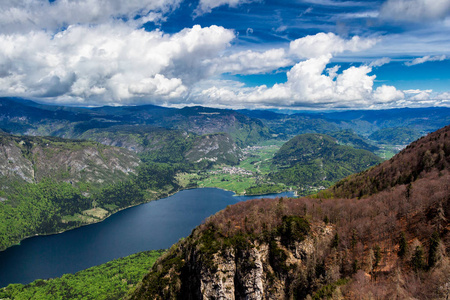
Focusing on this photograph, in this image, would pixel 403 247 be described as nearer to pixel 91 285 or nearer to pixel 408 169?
pixel 408 169

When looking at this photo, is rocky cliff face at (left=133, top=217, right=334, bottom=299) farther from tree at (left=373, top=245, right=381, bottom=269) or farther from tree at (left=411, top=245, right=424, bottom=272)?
tree at (left=411, top=245, right=424, bottom=272)

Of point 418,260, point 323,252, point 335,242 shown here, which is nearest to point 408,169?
point 335,242

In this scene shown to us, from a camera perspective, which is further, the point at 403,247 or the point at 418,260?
the point at 403,247

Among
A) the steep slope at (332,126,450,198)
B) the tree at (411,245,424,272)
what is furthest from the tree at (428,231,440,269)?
the steep slope at (332,126,450,198)

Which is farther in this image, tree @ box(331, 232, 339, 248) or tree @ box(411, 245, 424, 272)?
tree @ box(331, 232, 339, 248)

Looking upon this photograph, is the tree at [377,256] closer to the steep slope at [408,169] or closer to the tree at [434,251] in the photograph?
the tree at [434,251]

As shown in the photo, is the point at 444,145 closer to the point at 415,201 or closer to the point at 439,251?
the point at 415,201

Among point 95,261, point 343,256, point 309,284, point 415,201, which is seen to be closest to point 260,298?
point 309,284

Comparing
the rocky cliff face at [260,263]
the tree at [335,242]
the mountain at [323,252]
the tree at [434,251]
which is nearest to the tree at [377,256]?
the mountain at [323,252]
